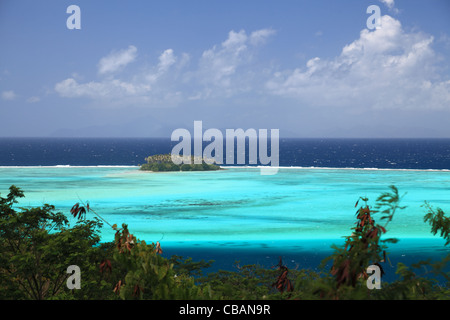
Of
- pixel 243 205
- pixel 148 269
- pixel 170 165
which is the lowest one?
pixel 243 205

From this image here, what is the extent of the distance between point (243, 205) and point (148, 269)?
2505cm

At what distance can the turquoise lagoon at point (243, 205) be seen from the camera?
20.7 metres

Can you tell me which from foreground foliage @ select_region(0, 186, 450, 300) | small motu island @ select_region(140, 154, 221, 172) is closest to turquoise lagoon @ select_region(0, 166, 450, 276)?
small motu island @ select_region(140, 154, 221, 172)

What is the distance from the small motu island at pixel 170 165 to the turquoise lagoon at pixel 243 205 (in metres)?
2.35

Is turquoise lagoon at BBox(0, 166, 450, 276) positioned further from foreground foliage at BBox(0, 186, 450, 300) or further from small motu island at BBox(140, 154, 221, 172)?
foreground foliage at BBox(0, 186, 450, 300)

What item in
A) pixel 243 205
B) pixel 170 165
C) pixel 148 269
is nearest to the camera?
pixel 148 269

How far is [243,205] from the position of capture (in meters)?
30.9

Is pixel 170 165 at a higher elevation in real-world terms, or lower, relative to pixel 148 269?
lower

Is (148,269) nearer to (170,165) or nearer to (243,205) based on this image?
(243,205)

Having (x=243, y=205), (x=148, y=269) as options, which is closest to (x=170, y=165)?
(x=243, y=205)

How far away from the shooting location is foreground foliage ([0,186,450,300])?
461cm

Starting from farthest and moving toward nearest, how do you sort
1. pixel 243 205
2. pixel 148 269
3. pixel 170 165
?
pixel 170 165, pixel 243 205, pixel 148 269

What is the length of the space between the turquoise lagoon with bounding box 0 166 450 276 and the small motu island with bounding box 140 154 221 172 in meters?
2.35
